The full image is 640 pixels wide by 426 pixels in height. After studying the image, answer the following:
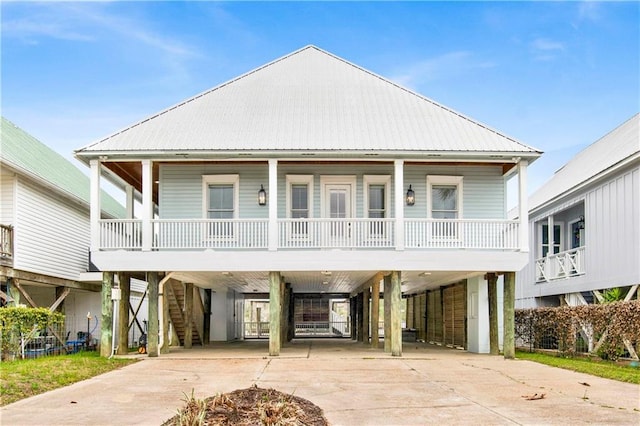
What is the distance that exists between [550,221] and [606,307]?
9.96 m

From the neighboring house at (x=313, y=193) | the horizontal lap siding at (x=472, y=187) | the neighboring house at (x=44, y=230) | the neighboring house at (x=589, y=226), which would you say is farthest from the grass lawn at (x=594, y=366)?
the neighboring house at (x=44, y=230)

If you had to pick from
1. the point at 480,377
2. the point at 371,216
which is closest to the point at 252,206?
the point at 371,216

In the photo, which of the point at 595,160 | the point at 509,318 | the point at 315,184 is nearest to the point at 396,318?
the point at 509,318

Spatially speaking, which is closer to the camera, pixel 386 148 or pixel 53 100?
pixel 386 148

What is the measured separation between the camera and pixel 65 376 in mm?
12805

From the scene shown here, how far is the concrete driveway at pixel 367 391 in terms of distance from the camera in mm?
9000

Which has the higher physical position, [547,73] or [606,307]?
[547,73]

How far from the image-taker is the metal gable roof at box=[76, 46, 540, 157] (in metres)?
17.1

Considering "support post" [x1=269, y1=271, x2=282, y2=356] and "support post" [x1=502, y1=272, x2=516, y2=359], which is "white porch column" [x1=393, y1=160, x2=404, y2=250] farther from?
"support post" [x1=269, y1=271, x2=282, y2=356]

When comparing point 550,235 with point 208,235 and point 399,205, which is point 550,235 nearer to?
point 399,205

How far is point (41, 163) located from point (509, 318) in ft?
51.8

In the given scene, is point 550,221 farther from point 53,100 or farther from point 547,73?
point 53,100

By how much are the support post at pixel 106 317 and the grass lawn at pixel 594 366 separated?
10.9m

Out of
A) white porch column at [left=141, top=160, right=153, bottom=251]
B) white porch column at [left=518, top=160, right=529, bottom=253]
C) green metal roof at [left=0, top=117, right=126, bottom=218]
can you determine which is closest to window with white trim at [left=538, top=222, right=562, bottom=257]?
white porch column at [left=518, top=160, right=529, bottom=253]
